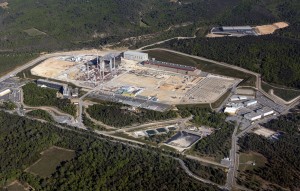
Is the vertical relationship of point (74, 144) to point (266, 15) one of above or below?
below

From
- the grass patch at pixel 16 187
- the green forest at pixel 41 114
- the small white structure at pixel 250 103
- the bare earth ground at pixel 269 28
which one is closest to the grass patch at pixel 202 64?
the small white structure at pixel 250 103

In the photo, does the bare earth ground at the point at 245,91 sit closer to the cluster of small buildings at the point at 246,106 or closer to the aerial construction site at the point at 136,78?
the cluster of small buildings at the point at 246,106

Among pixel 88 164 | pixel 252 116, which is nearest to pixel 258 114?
pixel 252 116

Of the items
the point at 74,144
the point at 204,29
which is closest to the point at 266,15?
the point at 204,29

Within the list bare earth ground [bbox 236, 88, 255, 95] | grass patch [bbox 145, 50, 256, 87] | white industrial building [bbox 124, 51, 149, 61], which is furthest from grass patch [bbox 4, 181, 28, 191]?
white industrial building [bbox 124, 51, 149, 61]

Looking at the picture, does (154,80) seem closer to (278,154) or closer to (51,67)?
(51,67)

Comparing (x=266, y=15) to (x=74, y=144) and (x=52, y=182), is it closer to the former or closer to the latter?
(x=74, y=144)

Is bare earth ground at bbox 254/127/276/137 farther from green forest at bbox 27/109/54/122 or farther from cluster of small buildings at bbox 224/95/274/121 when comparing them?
green forest at bbox 27/109/54/122
